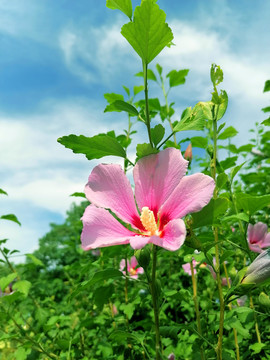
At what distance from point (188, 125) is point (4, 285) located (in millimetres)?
1690

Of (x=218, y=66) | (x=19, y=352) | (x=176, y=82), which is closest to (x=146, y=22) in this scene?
(x=218, y=66)

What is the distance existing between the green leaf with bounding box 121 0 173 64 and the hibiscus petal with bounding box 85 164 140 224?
32 cm

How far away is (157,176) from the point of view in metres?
0.96

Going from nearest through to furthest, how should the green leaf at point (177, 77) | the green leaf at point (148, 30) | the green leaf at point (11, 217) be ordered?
the green leaf at point (148, 30) < the green leaf at point (177, 77) < the green leaf at point (11, 217)

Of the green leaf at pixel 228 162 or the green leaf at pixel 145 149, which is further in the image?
the green leaf at pixel 228 162

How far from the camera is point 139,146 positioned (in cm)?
96

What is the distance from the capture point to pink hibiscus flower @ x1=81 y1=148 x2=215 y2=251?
2.76ft

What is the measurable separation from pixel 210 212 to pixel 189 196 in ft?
0.25

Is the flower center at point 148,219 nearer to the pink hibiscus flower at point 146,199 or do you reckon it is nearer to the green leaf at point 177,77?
the pink hibiscus flower at point 146,199

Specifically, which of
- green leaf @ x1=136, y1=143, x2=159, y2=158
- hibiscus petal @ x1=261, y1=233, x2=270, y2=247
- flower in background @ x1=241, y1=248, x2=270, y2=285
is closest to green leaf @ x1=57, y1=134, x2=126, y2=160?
green leaf @ x1=136, y1=143, x2=159, y2=158

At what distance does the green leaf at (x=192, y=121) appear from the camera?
1026mm

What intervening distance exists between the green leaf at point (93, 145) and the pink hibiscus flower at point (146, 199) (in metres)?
0.09

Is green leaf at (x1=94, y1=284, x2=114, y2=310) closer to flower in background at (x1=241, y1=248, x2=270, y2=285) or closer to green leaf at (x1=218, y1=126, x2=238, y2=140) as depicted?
flower in background at (x1=241, y1=248, x2=270, y2=285)

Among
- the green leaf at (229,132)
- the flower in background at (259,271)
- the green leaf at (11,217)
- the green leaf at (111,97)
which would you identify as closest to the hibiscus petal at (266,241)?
the green leaf at (229,132)
